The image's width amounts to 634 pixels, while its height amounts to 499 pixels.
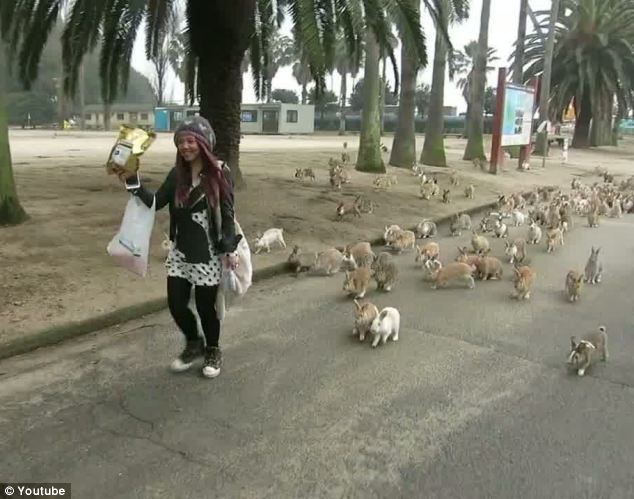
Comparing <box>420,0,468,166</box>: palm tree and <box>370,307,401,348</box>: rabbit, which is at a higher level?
<box>420,0,468,166</box>: palm tree

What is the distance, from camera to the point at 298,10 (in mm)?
9062

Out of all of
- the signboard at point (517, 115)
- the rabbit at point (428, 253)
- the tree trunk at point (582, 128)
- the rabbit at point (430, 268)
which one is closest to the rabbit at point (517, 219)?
the rabbit at point (428, 253)

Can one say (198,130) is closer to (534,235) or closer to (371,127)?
(534,235)

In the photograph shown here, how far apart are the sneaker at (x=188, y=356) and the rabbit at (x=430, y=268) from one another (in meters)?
3.50

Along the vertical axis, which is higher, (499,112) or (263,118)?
(499,112)

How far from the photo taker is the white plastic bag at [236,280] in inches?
178

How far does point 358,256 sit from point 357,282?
1.30 metres

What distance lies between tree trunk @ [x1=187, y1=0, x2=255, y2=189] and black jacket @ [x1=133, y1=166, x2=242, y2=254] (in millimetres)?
5995

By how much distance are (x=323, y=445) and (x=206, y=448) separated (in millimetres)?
660

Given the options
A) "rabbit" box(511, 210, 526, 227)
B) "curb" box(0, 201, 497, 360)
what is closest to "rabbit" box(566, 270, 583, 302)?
"curb" box(0, 201, 497, 360)

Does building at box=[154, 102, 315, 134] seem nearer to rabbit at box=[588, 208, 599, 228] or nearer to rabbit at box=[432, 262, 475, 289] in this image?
rabbit at box=[588, 208, 599, 228]

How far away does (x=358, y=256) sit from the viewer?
8.15m

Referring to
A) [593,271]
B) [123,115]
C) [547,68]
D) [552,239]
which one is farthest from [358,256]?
[123,115]

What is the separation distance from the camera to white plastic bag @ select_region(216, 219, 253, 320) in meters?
4.53
